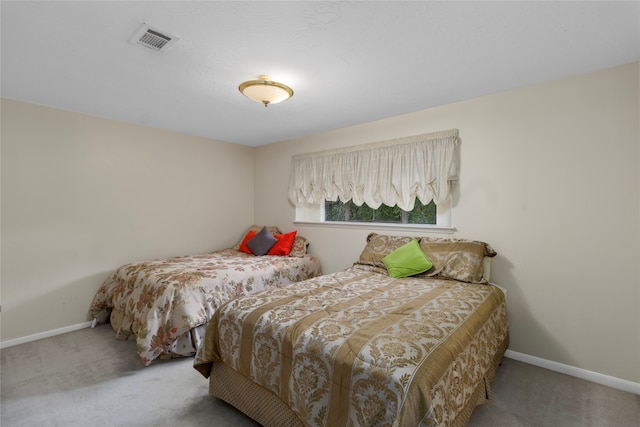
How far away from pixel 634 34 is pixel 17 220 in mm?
4999

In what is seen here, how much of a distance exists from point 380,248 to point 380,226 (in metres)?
0.43

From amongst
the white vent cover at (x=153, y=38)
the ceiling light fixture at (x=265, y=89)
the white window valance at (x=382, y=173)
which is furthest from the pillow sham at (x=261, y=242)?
the white vent cover at (x=153, y=38)

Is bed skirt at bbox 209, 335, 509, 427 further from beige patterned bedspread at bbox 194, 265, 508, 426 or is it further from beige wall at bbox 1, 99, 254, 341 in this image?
beige wall at bbox 1, 99, 254, 341

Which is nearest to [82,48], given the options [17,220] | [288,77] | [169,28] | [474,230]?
[169,28]

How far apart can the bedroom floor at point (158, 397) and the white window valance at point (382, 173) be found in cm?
168

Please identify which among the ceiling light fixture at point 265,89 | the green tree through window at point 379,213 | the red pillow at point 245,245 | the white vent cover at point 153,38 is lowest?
the red pillow at point 245,245

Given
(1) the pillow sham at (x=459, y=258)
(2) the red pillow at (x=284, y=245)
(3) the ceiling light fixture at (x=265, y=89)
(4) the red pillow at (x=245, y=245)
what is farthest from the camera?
(4) the red pillow at (x=245, y=245)

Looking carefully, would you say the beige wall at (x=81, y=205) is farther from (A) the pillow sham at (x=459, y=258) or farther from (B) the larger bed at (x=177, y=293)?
(A) the pillow sham at (x=459, y=258)

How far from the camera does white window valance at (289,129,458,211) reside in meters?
2.93

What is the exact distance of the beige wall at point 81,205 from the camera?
2.82 m

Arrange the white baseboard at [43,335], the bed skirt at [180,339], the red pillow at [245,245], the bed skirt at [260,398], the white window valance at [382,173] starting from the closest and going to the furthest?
the bed skirt at [260,398]
the bed skirt at [180,339]
the white baseboard at [43,335]
the white window valance at [382,173]
the red pillow at [245,245]

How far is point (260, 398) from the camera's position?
1.65m

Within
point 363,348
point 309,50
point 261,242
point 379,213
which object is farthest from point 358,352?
point 261,242

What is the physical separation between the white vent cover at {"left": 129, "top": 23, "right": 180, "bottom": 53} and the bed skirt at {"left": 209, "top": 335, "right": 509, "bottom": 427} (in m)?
2.04
